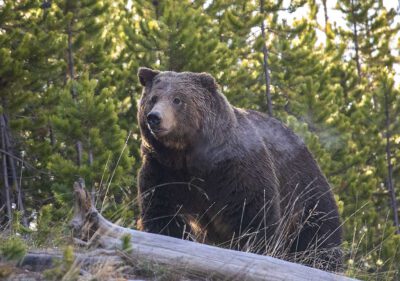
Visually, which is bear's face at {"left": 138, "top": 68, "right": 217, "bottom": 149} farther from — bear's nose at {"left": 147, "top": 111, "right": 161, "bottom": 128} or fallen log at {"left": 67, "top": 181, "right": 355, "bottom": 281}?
fallen log at {"left": 67, "top": 181, "right": 355, "bottom": 281}

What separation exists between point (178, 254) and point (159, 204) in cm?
185

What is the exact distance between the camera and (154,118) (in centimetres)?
616

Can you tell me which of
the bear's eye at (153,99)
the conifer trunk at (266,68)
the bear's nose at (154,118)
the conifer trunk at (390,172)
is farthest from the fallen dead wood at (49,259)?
the conifer trunk at (390,172)

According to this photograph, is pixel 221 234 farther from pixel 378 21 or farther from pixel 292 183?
pixel 378 21

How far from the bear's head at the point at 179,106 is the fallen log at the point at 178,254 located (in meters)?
1.55

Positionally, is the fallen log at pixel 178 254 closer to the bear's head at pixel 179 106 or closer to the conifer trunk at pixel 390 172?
the bear's head at pixel 179 106

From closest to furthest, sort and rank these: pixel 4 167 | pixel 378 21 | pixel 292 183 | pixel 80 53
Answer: pixel 292 183
pixel 4 167
pixel 80 53
pixel 378 21

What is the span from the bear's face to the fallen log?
1.55 metres

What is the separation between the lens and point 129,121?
1858 cm

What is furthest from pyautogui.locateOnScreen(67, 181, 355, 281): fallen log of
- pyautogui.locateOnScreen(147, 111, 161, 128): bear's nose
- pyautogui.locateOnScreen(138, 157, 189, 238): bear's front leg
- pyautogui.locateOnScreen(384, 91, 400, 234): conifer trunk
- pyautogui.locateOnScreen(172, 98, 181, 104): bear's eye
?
pyautogui.locateOnScreen(384, 91, 400, 234): conifer trunk

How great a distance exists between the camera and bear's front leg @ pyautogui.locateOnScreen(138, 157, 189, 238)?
6.62 m

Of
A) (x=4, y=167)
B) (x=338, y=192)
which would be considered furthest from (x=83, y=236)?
(x=338, y=192)

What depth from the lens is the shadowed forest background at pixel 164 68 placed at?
14.3m

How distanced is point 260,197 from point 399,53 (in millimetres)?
23210
